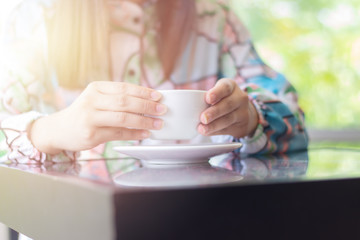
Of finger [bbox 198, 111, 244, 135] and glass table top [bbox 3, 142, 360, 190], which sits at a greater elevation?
finger [bbox 198, 111, 244, 135]

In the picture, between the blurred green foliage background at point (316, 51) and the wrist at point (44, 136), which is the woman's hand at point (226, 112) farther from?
the blurred green foliage background at point (316, 51)

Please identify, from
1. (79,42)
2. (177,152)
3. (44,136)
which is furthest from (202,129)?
(79,42)

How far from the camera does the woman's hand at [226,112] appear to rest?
0.70m

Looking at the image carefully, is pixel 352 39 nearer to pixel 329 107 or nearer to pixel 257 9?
pixel 329 107

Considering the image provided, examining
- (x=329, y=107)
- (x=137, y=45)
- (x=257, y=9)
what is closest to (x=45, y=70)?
(x=137, y=45)

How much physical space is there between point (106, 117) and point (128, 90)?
0.07 meters

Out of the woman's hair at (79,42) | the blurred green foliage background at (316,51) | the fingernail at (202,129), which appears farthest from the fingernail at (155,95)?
the blurred green foliage background at (316,51)

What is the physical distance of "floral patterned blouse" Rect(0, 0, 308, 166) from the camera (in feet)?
3.05

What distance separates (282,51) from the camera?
2.31m

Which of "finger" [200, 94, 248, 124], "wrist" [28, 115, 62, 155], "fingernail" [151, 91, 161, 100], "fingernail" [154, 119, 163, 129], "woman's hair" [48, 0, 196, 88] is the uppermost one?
"woman's hair" [48, 0, 196, 88]

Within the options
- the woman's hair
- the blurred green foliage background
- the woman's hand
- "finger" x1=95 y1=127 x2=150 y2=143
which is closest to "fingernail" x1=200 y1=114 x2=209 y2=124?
the woman's hand

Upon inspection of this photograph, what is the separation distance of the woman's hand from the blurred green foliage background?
147cm

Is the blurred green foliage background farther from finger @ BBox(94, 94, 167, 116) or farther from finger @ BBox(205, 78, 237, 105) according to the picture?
finger @ BBox(94, 94, 167, 116)

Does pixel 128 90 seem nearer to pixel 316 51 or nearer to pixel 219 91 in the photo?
pixel 219 91
